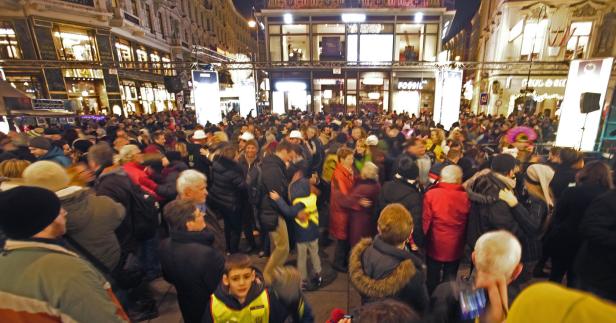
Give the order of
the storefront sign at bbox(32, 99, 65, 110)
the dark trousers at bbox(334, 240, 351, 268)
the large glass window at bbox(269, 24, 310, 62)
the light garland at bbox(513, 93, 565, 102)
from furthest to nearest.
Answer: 1. the large glass window at bbox(269, 24, 310, 62)
2. the light garland at bbox(513, 93, 565, 102)
3. the storefront sign at bbox(32, 99, 65, 110)
4. the dark trousers at bbox(334, 240, 351, 268)

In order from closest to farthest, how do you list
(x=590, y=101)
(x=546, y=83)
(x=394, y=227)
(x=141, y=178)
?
(x=394, y=227) < (x=141, y=178) < (x=590, y=101) < (x=546, y=83)

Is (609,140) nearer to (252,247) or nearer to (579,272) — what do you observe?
(579,272)

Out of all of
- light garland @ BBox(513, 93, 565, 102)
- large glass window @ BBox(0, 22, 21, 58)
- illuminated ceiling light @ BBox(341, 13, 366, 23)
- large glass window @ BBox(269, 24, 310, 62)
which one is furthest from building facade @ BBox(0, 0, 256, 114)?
light garland @ BBox(513, 93, 565, 102)

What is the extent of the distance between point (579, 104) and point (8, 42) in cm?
2901

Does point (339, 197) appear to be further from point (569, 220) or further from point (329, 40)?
point (329, 40)

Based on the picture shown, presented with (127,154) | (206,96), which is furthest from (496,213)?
(206,96)

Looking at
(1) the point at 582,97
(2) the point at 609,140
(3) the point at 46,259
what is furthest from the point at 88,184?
(2) the point at 609,140

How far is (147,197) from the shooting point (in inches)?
147

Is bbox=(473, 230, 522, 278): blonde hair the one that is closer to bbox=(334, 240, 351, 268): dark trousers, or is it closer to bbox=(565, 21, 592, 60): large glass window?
bbox=(334, 240, 351, 268): dark trousers

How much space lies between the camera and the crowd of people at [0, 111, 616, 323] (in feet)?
5.01

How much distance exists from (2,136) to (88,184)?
4.79 meters

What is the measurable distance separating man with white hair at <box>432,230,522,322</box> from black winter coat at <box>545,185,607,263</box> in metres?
2.31

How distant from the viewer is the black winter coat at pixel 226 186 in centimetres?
445

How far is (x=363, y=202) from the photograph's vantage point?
12.8 feet
